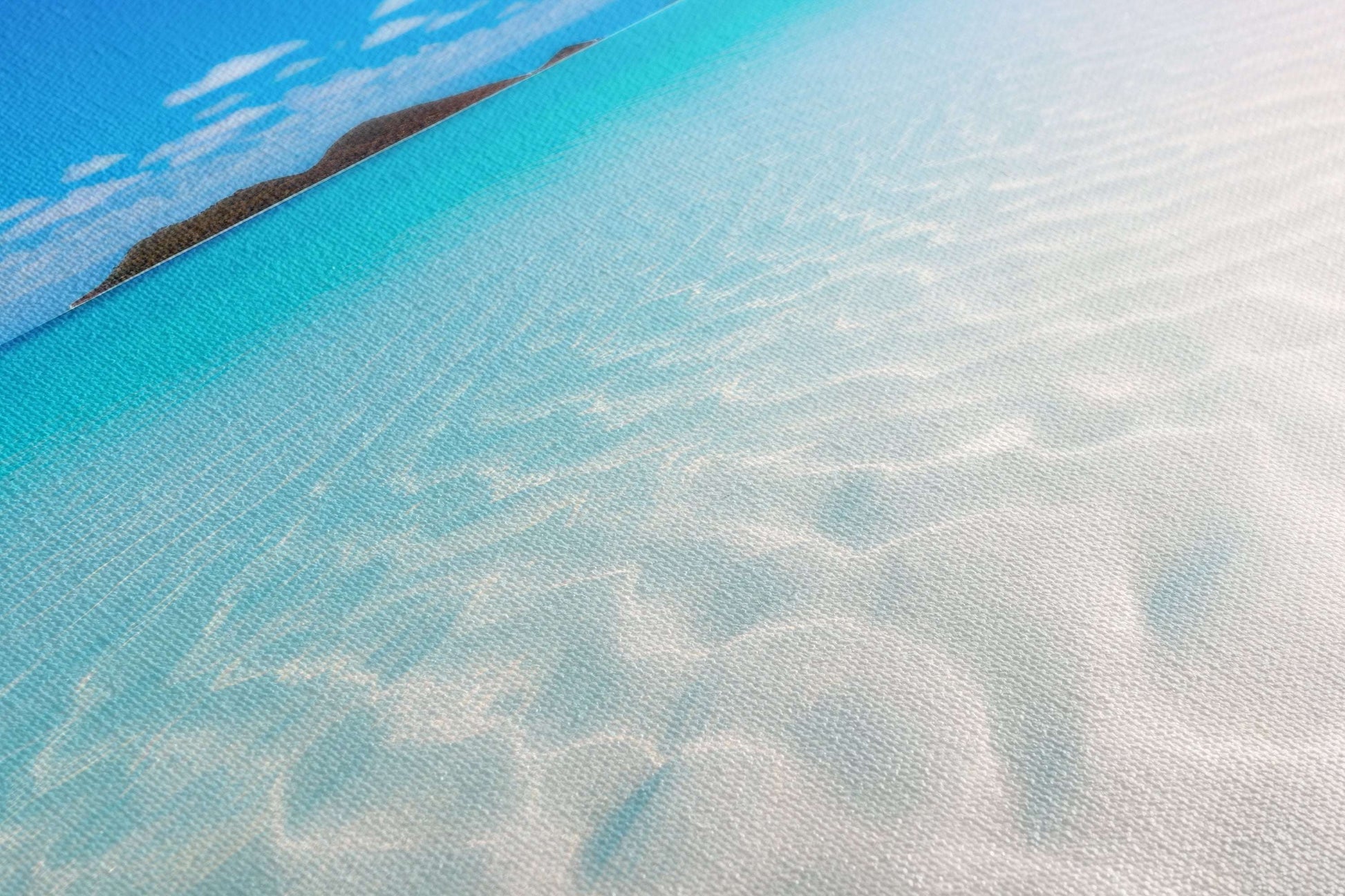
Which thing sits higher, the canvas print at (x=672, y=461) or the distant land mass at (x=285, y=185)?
the distant land mass at (x=285, y=185)

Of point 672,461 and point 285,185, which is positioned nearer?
point 672,461

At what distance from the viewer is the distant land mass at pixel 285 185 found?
6.62 feet

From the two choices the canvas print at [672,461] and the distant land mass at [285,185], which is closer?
the canvas print at [672,461]

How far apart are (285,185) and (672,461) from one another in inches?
50.4

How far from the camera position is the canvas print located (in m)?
0.91

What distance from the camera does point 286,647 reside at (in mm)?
1170

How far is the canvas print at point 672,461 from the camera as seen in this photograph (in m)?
0.91

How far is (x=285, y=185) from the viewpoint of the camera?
2.16 meters

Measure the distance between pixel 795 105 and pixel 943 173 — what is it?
18.7 inches

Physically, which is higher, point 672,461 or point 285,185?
point 285,185

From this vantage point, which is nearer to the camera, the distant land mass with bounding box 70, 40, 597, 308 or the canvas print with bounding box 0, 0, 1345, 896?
the canvas print with bounding box 0, 0, 1345, 896

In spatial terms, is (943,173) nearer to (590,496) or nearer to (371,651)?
(590,496)

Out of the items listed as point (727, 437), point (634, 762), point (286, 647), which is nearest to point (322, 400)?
point (286, 647)

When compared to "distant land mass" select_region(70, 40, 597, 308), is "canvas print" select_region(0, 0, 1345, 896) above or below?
below
